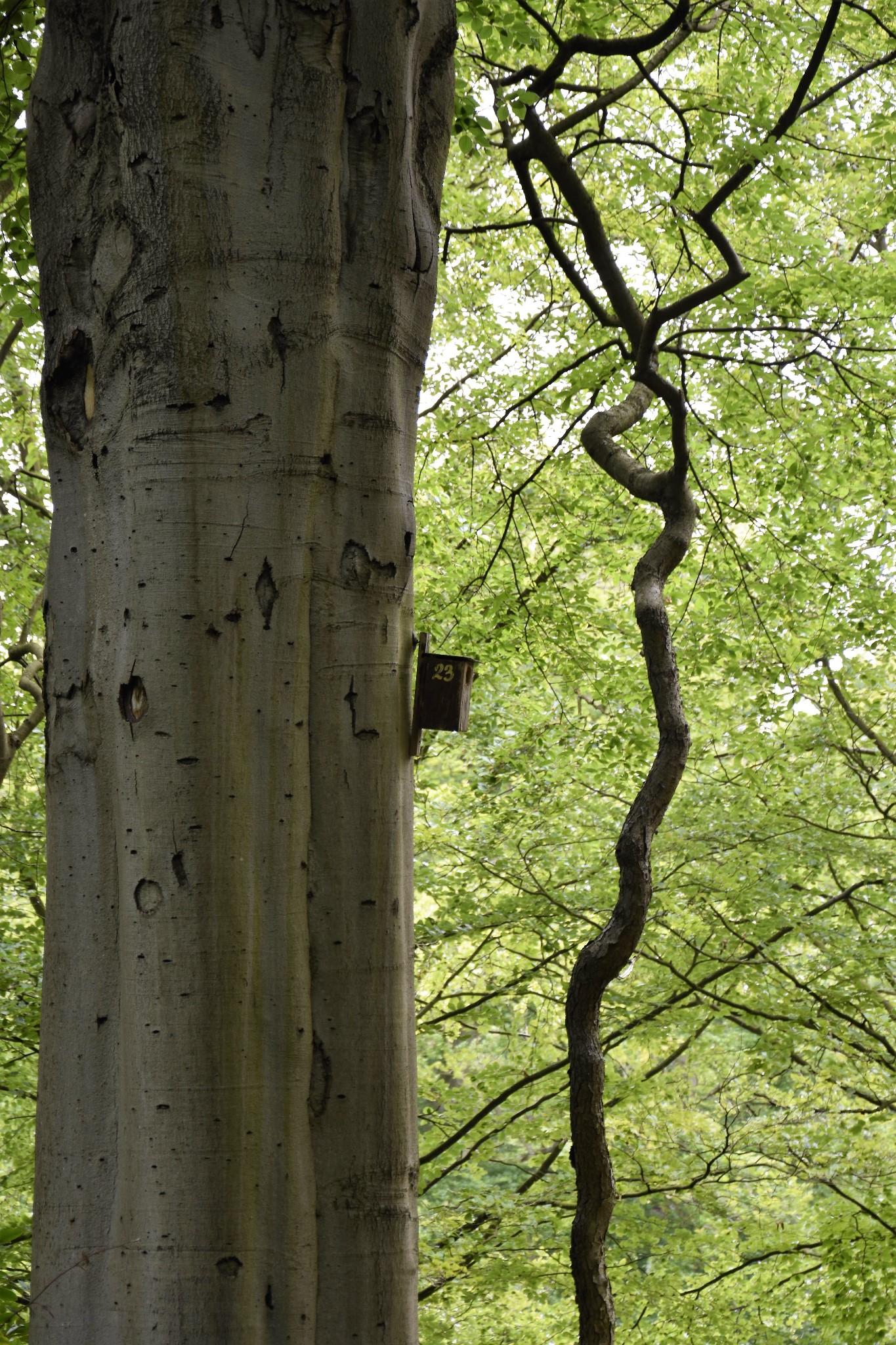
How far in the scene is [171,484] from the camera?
1.64m

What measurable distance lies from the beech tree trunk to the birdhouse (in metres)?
0.07

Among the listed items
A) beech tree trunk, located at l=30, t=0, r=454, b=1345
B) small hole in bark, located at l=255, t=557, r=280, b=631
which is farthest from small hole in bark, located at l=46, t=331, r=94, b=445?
small hole in bark, located at l=255, t=557, r=280, b=631

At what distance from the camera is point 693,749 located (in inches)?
321

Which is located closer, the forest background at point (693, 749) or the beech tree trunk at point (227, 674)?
the beech tree trunk at point (227, 674)

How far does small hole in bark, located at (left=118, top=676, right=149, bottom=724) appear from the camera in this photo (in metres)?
1.60

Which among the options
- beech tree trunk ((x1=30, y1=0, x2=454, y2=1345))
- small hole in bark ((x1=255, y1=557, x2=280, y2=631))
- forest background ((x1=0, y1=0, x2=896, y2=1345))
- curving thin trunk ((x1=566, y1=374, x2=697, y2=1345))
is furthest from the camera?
forest background ((x1=0, y1=0, x2=896, y2=1345))

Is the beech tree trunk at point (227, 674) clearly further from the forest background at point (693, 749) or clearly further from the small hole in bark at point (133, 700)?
the forest background at point (693, 749)

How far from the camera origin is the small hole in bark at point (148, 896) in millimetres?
1546

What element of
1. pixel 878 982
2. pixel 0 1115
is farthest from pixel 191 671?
pixel 0 1115

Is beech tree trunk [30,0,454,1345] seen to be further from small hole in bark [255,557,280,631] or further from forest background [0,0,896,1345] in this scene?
forest background [0,0,896,1345]

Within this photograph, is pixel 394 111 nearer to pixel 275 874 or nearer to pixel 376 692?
pixel 376 692

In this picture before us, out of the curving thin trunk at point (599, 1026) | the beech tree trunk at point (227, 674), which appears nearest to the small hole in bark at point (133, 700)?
the beech tree trunk at point (227, 674)

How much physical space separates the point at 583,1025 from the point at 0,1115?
6707 mm

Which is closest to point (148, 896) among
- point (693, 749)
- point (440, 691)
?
point (440, 691)
